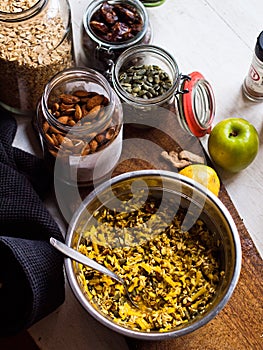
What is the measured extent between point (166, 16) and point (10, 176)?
0.52m

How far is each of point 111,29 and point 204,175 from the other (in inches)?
13.6

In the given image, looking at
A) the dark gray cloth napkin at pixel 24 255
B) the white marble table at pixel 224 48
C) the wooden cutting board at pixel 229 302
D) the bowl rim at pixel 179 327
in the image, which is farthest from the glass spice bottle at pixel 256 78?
the dark gray cloth napkin at pixel 24 255

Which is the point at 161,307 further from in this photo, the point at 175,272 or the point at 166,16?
the point at 166,16

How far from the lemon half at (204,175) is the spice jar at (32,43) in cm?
32

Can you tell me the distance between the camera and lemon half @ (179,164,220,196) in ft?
4.00

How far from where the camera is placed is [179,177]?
1165 mm

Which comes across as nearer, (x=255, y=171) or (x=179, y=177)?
(x=179, y=177)

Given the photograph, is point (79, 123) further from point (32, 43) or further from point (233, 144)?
point (233, 144)

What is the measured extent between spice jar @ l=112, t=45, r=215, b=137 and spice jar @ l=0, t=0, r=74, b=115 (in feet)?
0.39

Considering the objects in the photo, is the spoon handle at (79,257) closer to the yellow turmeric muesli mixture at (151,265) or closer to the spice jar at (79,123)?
the yellow turmeric muesli mixture at (151,265)

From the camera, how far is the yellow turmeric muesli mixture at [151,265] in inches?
44.4

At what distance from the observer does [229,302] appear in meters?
1.18

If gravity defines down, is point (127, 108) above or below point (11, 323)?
above

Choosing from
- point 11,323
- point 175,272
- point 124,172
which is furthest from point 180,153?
point 11,323
